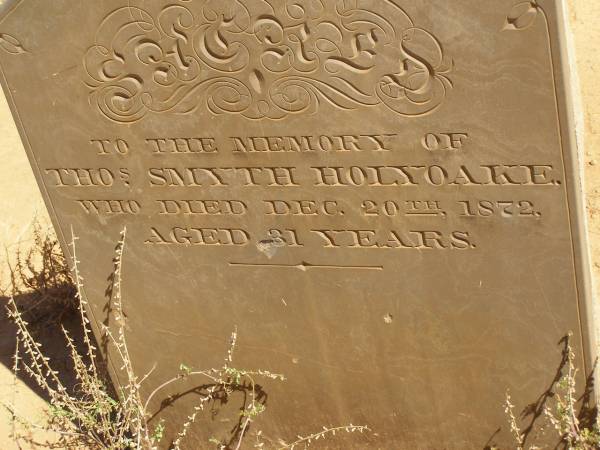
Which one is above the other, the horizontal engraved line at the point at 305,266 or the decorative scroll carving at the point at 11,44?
the decorative scroll carving at the point at 11,44

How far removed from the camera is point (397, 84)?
2572mm

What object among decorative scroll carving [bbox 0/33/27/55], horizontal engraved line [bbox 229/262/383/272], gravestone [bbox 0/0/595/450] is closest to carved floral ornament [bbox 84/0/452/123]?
gravestone [bbox 0/0/595/450]

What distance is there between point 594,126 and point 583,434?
2646 mm

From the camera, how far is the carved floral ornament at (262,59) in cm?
252

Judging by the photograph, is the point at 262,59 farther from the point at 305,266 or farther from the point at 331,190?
the point at 305,266

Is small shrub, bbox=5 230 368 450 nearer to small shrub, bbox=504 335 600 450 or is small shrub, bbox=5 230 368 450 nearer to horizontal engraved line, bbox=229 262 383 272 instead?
horizontal engraved line, bbox=229 262 383 272

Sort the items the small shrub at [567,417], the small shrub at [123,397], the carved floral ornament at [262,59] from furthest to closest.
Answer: the small shrub at [123,397] → the small shrub at [567,417] → the carved floral ornament at [262,59]

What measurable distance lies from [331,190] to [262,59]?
537 millimetres

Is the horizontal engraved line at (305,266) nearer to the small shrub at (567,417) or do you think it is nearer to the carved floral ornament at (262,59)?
the carved floral ornament at (262,59)

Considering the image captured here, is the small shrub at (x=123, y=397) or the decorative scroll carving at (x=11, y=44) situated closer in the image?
the decorative scroll carving at (x=11, y=44)

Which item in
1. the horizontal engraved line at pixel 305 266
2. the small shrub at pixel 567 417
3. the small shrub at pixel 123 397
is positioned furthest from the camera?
the small shrub at pixel 123 397

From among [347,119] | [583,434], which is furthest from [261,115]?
[583,434]

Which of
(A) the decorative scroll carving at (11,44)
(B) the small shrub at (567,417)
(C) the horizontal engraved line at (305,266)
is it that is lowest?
(B) the small shrub at (567,417)

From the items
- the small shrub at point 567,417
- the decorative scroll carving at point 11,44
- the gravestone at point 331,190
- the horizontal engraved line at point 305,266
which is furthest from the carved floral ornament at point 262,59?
the small shrub at point 567,417
